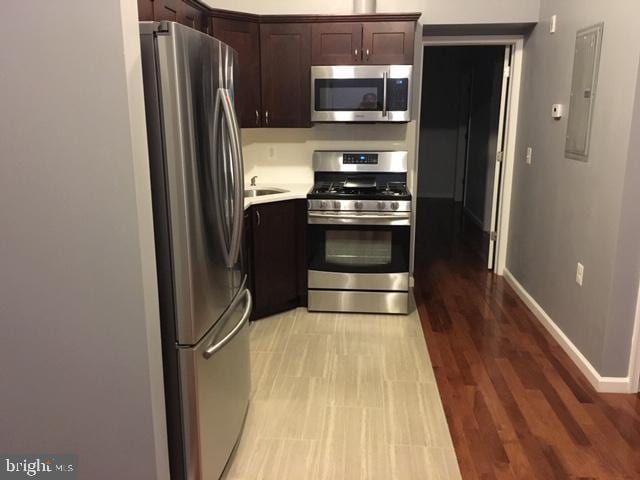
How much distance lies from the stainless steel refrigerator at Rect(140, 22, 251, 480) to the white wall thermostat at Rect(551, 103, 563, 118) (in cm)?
237

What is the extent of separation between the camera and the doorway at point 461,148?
5.78m

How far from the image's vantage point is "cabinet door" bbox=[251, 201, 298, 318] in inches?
144

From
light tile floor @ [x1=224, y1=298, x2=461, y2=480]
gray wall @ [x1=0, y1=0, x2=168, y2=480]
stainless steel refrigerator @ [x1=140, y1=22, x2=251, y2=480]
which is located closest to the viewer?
gray wall @ [x1=0, y1=0, x2=168, y2=480]

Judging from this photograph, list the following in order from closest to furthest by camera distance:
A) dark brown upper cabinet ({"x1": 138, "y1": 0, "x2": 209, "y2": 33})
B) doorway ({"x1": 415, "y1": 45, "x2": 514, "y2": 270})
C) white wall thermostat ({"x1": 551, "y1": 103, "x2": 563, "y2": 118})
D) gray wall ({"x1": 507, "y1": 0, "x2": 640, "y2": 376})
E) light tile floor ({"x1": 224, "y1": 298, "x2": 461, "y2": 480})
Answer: light tile floor ({"x1": 224, "y1": 298, "x2": 461, "y2": 480}) < dark brown upper cabinet ({"x1": 138, "y1": 0, "x2": 209, "y2": 33}) < gray wall ({"x1": 507, "y1": 0, "x2": 640, "y2": 376}) < white wall thermostat ({"x1": 551, "y1": 103, "x2": 563, "y2": 118}) < doorway ({"x1": 415, "y1": 45, "x2": 514, "y2": 270})

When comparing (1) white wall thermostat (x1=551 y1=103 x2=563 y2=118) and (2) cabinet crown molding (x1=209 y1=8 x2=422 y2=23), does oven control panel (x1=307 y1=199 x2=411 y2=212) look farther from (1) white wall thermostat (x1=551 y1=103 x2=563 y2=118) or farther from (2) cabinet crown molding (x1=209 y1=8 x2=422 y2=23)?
(2) cabinet crown molding (x1=209 y1=8 x2=422 y2=23)

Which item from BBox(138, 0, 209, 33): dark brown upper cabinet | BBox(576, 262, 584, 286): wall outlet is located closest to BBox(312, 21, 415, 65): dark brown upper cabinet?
BBox(138, 0, 209, 33): dark brown upper cabinet

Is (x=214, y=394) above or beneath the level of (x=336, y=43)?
beneath

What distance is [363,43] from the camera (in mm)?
3793

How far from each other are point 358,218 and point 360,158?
653 millimetres

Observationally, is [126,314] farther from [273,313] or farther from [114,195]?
[273,313]

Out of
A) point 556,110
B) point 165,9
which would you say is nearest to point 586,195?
point 556,110

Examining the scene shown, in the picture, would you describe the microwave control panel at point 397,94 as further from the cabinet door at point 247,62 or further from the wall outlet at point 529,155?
the wall outlet at point 529,155

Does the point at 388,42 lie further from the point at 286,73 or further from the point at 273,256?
the point at 273,256

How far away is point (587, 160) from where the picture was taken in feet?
10.0
